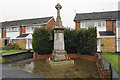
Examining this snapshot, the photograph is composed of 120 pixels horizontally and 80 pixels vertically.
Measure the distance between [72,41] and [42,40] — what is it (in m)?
3.69

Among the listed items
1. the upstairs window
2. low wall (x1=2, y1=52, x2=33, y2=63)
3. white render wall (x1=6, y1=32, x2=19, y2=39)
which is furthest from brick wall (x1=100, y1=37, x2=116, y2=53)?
the upstairs window

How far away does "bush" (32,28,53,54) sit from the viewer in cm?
1059

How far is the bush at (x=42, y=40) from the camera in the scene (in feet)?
34.8

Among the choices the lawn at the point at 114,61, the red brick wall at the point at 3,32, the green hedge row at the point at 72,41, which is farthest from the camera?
the red brick wall at the point at 3,32

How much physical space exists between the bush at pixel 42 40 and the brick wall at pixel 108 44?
993 cm

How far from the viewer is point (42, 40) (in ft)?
35.0

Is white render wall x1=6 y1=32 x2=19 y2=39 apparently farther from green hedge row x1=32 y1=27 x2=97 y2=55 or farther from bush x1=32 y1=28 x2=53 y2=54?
bush x1=32 y1=28 x2=53 y2=54

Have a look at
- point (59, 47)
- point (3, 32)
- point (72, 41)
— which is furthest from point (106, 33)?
point (3, 32)

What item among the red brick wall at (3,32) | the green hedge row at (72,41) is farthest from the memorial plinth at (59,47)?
the red brick wall at (3,32)

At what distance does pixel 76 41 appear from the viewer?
437 inches

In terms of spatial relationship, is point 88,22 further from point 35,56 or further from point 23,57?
point 23,57

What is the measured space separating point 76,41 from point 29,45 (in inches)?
507

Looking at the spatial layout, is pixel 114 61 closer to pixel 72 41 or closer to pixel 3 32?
pixel 72 41

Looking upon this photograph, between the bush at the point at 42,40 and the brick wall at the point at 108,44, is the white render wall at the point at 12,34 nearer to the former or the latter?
the bush at the point at 42,40
